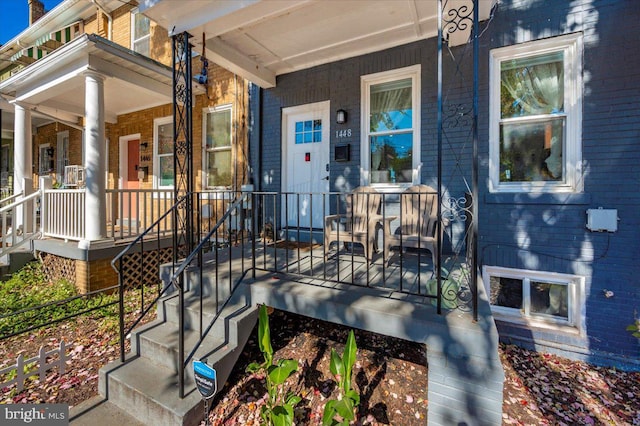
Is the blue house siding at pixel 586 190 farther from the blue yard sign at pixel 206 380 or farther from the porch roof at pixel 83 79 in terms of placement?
the porch roof at pixel 83 79

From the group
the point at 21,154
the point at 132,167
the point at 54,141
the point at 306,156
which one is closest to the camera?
the point at 306,156

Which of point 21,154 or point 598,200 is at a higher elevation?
point 21,154

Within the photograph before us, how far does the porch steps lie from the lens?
243 cm

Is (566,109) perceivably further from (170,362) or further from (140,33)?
(140,33)

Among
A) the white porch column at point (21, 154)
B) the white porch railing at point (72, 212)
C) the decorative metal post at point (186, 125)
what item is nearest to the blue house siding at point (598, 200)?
the decorative metal post at point (186, 125)

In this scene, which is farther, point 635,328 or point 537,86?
point 537,86

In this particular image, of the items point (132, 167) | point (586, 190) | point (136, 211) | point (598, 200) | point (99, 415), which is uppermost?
point (132, 167)

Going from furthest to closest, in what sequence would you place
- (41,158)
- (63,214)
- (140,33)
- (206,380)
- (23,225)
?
(41,158), (140,33), (23,225), (63,214), (206,380)

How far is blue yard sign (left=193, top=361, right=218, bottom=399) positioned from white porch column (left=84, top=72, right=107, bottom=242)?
12.2 ft

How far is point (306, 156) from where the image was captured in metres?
5.61

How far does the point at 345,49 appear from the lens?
487 centimetres

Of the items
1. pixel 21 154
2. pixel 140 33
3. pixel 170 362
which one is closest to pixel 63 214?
pixel 21 154

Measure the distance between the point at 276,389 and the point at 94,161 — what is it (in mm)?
4442

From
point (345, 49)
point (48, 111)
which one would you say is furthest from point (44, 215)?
point (345, 49)
